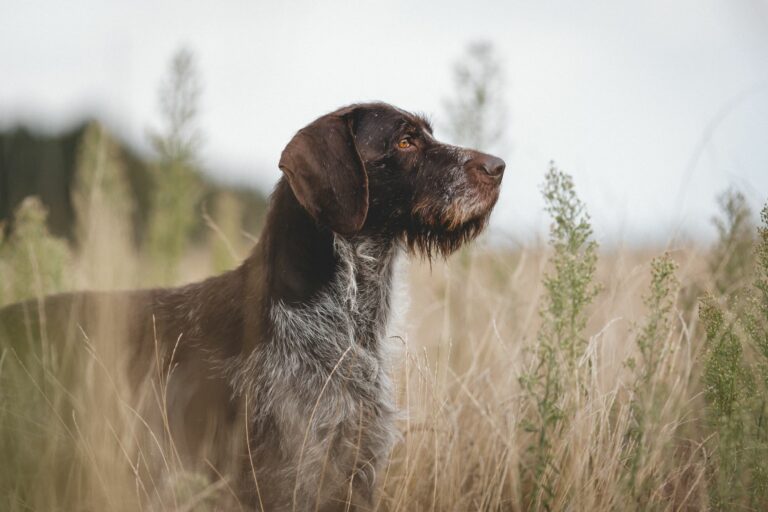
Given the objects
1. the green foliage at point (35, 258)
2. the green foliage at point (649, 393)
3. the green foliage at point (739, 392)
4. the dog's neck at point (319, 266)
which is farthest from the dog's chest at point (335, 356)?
the green foliage at point (35, 258)

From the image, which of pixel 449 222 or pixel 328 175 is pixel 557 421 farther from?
pixel 328 175

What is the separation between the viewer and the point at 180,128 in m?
6.06

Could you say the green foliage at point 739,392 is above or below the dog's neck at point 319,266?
below

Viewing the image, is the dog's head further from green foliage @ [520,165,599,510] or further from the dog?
green foliage @ [520,165,599,510]

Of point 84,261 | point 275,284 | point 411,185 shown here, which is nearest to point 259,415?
point 275,284

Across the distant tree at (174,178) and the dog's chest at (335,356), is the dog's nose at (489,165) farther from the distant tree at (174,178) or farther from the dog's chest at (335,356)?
the distant tree at (174,178)

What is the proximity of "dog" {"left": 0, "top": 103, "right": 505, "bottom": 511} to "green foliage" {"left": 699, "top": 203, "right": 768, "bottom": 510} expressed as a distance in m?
1.28

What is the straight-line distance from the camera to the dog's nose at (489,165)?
3.57 m

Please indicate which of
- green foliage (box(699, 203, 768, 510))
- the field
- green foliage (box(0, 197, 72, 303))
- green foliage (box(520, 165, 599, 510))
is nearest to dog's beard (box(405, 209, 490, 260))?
the field

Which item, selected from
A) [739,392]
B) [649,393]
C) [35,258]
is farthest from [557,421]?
[35,258]

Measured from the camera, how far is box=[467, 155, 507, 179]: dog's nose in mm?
3566

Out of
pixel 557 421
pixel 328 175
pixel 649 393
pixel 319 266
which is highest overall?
pixel 328 175

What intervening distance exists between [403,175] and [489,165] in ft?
1.47

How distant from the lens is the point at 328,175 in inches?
129
